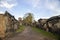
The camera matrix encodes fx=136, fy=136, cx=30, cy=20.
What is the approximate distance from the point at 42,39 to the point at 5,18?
5.88 meters

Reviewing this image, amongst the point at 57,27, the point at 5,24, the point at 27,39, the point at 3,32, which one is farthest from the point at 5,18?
the point at 57,27

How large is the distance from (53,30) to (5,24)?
7.77 metres

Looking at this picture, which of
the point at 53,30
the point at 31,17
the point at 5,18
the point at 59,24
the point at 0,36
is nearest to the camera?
the point at 0,36

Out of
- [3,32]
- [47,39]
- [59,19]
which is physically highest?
[59,19]

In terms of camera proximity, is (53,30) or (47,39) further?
(53,30)

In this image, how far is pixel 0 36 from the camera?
17766 millimetres

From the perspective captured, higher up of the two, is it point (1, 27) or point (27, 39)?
point (1, 27)

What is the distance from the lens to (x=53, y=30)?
70.9 ft

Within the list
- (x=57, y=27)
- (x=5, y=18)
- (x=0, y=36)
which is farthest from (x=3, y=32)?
(x=57, y=27)

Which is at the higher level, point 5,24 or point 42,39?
point 5,24

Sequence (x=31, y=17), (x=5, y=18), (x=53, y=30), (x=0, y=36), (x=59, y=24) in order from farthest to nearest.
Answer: (x=31, y=17)
(x=53, y=30)
(x=59, y=24)
(x=5, y=18)
(x=0, y=36)

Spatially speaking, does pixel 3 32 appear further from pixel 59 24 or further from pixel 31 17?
pixel 31 17

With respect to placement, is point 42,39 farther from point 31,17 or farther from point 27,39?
point 31,17

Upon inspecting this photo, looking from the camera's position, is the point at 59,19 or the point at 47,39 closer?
the point at 47,39
